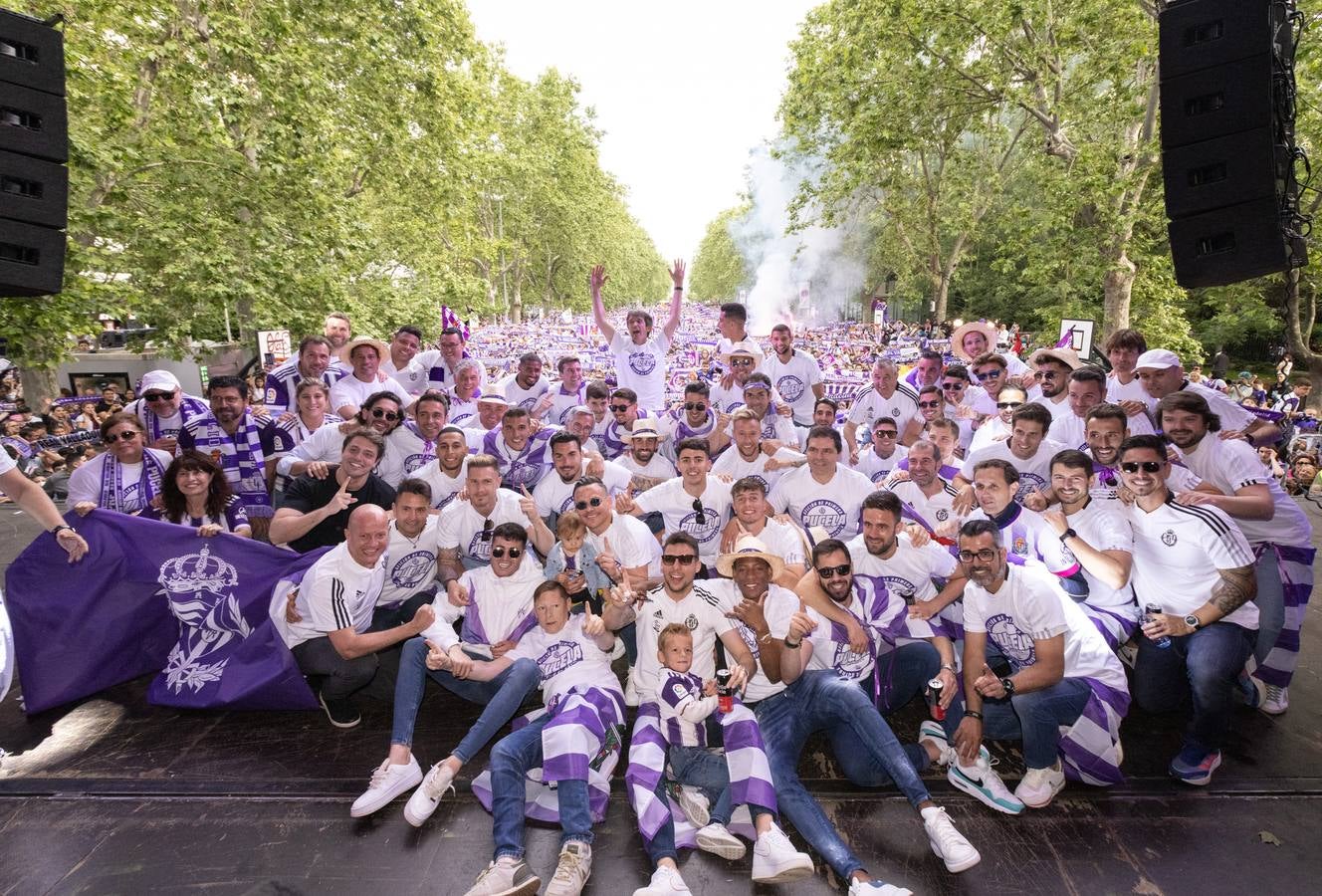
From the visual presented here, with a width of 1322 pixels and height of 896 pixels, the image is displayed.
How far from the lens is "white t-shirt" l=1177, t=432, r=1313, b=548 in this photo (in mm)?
4891

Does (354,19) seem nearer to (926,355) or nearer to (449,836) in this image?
(926,355)

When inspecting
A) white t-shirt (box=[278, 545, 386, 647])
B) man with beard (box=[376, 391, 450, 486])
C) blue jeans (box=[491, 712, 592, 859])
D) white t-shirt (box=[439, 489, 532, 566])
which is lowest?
blue jeans (box=[491, 712, 592, 859])

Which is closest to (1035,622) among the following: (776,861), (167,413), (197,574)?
(776,861)

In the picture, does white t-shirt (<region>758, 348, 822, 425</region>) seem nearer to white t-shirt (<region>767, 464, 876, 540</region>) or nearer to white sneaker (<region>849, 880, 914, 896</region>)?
white t-shirt (<region>767, 464, 876, 540</region>)

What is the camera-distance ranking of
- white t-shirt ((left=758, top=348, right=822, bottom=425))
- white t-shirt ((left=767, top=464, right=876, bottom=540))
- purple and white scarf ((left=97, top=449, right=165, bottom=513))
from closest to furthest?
purple and white scarf ((left=97, top=449, right=165, bottom=513)), white t-shirt ((left=767, top=464, right=876, bottom=540)), white t-shirt ((left=758, top=348, right=822, bottom=425))

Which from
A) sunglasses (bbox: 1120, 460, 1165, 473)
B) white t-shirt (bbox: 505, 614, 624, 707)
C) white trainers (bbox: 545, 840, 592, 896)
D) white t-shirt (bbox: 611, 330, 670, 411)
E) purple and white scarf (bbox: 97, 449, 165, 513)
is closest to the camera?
white trainers (bbox: 545, 840, 592, 896)

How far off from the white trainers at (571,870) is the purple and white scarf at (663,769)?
1.09ft

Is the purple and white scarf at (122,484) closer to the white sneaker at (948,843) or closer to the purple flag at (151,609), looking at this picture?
the purple flag at (151,609)

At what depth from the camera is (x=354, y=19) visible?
1432 centimetres

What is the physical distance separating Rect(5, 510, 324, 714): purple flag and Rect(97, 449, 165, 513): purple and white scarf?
282mm

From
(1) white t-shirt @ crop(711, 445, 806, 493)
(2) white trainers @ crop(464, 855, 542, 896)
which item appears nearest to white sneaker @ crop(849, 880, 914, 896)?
(2) white trainers @ crop(464, 855, 542, 896)

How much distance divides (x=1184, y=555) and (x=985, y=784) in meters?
2.08

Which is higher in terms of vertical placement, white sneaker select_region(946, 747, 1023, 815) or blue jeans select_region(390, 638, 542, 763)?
blue jeans select_region(390, 638, 542, 763)

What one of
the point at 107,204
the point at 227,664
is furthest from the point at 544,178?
the point at 227,664
